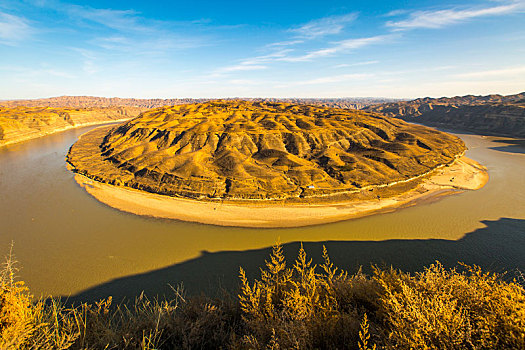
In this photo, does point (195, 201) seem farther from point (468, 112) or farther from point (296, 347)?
point (468, 112)

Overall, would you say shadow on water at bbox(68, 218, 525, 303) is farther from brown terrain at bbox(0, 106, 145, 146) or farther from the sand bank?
brown terrain at bbox(0, 106, 145, 146)

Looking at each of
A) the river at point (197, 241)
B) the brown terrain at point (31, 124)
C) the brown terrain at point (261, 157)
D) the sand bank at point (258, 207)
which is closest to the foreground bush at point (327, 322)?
the river at point (197, 241)

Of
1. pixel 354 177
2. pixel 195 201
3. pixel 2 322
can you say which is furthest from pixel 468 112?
pixel 2 322

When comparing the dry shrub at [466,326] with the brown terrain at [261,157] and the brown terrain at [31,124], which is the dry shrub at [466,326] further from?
the brown terrain at [31,124]

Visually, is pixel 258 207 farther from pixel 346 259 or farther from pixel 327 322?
pixel 327 322

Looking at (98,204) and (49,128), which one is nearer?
(98,204)
